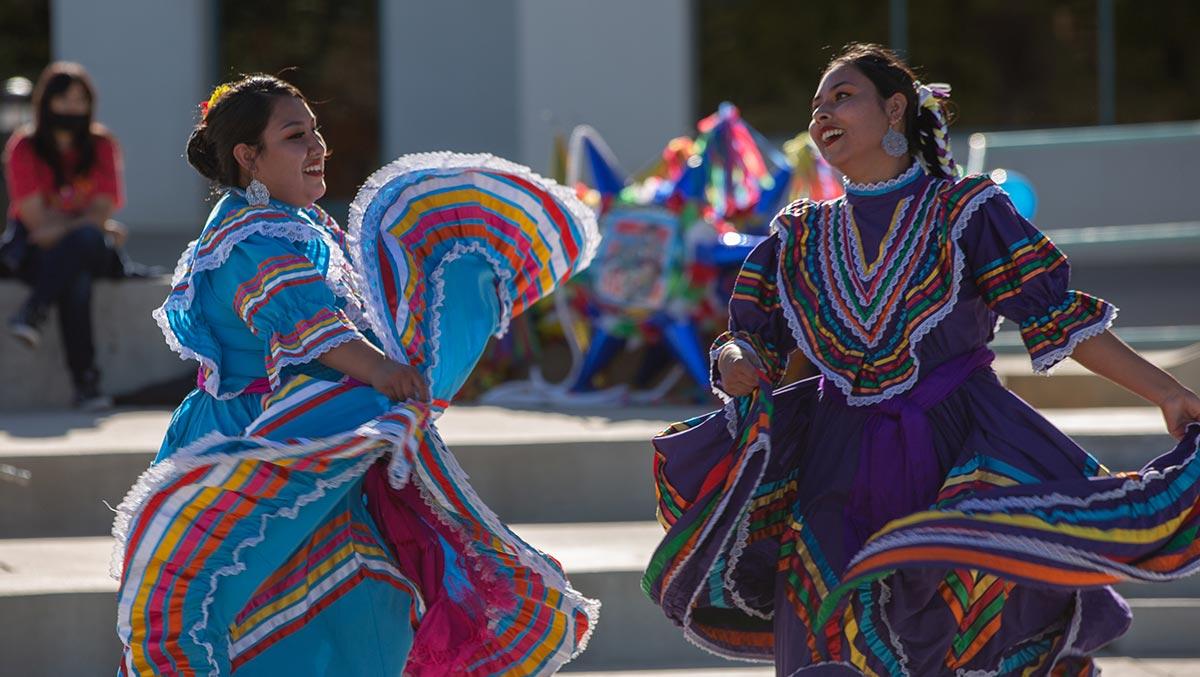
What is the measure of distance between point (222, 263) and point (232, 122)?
1.05 ft

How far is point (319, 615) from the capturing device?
11.7 feet

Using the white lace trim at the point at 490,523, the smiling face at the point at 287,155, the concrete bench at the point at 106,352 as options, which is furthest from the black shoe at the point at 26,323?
the white lace trim at the point at 490,523

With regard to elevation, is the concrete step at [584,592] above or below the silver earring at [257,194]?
below

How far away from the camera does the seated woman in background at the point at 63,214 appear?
766cm

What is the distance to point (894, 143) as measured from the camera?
3693mm

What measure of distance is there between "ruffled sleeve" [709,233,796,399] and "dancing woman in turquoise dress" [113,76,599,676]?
15.0 inches

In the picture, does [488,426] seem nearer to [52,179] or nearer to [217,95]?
[52,179]

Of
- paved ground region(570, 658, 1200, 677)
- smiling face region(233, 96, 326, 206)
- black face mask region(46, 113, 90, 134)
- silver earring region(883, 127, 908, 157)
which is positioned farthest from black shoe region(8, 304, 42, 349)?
silver earring region(883, 127, 908, 157)

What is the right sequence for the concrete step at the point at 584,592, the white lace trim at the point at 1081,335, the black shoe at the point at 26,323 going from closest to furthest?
the white lace trim at the point at 1081,335
the concrete step at the point at 584,592
the black shoe at the point at 26,323

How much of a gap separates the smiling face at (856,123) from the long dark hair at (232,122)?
3.69 feet

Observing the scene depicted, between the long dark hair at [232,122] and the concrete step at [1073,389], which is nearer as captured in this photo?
the long dark hair at [232,122]

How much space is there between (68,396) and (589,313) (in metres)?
2.44

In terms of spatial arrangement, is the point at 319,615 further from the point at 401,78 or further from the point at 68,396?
the point at 401,78

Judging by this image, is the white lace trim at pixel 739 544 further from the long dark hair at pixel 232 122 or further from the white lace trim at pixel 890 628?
the long dark hair at pixel 232 122
